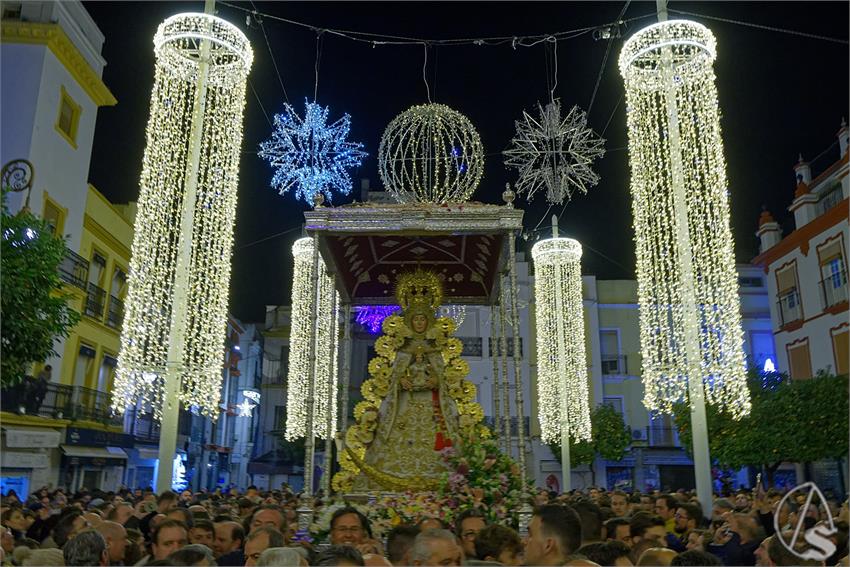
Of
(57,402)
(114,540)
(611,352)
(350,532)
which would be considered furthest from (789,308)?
(114,540)

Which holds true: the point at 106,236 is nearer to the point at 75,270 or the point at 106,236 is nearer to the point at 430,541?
the point at 75,270

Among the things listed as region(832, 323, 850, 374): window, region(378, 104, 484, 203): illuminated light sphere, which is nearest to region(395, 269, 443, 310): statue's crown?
region(378, 104, 484, 203): illuminated light sphere

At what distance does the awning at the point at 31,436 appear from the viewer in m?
15.8

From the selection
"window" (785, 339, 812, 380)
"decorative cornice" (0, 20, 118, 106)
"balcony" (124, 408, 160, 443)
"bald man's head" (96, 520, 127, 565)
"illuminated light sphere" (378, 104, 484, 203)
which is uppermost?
"decorative cornice" (0, 20, 118, 106)

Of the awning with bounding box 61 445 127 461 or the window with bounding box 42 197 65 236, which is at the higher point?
the window with bounding box 42 197 65 236

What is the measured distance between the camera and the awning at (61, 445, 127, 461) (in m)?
18.2

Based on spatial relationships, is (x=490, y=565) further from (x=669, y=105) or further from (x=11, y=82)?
(x=11, y=82)

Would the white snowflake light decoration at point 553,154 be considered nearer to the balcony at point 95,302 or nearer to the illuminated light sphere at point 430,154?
the illuminated light sphere at point 430,154

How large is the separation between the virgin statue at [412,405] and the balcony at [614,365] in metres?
21.3

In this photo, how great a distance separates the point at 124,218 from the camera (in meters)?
22.7

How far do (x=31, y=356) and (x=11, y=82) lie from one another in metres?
11.0

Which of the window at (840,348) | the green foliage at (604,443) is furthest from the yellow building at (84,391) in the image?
the window at (840,348)

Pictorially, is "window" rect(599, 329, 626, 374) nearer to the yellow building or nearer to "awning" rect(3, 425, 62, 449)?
the yellow building

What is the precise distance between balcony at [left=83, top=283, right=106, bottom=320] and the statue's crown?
12.0 m
